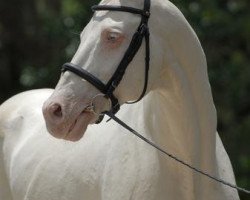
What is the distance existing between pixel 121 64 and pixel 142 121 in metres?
0.50

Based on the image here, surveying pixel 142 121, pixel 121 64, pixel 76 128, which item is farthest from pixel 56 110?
pixel 142 121

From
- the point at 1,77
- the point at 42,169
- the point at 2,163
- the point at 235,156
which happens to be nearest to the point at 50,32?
the point at 1,77

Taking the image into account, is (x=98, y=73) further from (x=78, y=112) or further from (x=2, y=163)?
(x=2, y=163)

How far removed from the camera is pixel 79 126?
Answer: 4.00 meters

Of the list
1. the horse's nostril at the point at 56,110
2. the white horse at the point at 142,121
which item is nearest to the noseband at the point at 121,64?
the white horse at the point at 142,121

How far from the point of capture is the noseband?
3.98 metres

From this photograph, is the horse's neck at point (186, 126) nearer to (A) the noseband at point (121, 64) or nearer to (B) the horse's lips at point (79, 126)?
Answer: (A) the noseband at point (121, 64)

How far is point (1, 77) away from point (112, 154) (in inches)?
310

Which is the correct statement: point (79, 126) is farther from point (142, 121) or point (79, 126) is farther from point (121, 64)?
point (142, 121)

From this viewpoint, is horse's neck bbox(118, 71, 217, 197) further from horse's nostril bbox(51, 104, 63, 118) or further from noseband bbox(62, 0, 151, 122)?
horse's nostril bbox(51, 104, 63, 118)

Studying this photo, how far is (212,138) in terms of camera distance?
14.0 feet

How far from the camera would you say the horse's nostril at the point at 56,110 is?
3939mm

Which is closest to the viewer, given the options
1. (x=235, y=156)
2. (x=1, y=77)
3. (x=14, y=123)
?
(x=14, y=123)

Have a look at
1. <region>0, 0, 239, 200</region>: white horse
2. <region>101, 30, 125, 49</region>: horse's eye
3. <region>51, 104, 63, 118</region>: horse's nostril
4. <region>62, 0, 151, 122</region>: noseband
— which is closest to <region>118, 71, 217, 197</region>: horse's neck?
<region>0, 0, 239, 200</region>: white horse
